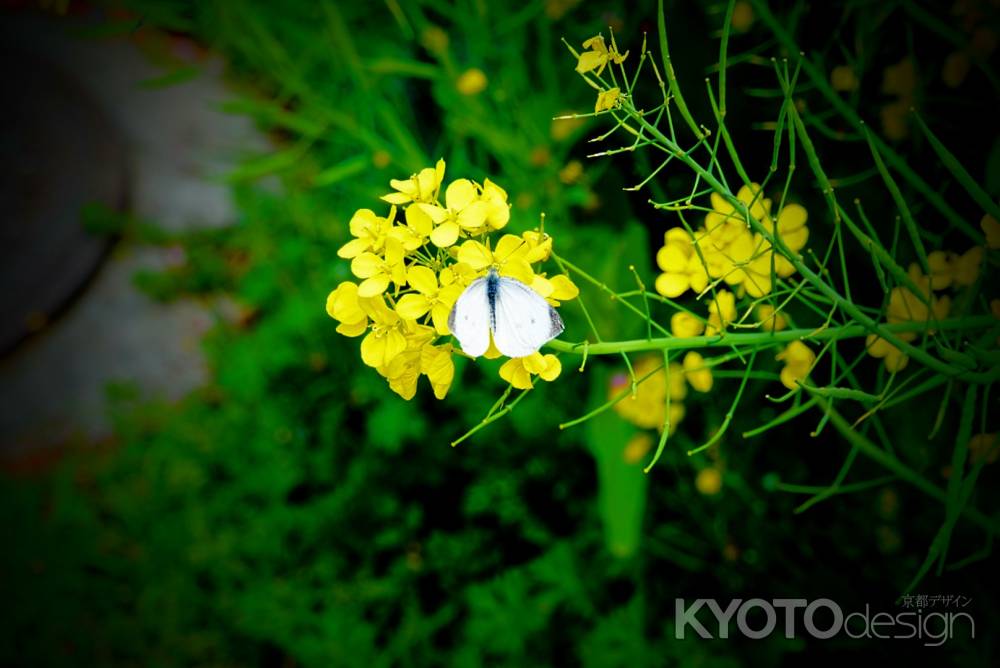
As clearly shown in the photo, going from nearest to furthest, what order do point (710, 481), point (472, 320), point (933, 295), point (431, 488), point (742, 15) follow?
point (472, 320) → point (933, 295) → point (742, 15) → point (710, 481) → point (431, 488)

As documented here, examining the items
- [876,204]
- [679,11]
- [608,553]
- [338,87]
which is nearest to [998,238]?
[876,204]

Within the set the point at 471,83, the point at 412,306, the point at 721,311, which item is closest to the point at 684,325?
the point at 721,311

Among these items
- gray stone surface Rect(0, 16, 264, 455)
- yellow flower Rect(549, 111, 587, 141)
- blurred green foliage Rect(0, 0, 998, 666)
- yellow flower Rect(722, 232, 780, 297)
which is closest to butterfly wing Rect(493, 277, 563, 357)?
yellow flower Rect(722, 232, 780, 297)

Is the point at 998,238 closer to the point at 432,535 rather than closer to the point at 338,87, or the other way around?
the point at 432,535

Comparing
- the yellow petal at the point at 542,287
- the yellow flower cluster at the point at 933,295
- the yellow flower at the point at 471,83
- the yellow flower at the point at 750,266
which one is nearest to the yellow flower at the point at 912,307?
the yellow flower cluster at the point at 933,295

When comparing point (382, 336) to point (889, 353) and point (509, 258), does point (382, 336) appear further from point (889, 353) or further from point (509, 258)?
point (889, 353)

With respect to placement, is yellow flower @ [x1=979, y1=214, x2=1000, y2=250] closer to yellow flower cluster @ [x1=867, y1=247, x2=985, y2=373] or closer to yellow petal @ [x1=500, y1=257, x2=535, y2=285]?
yellow flower cluster @ [x1=867, y1=247, x2=985, y2=373]
